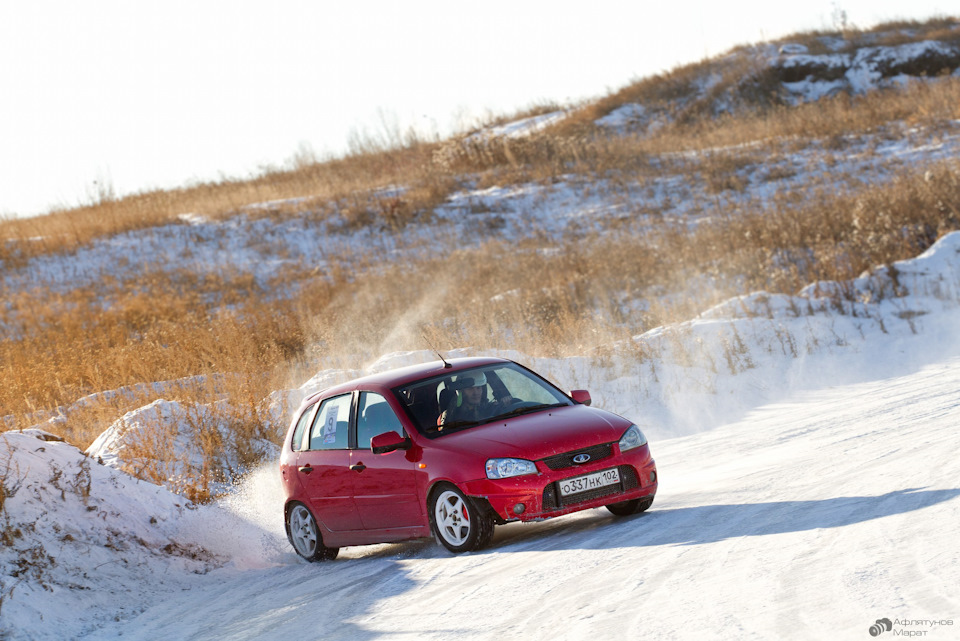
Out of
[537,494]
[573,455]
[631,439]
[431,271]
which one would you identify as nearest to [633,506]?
[631,439]

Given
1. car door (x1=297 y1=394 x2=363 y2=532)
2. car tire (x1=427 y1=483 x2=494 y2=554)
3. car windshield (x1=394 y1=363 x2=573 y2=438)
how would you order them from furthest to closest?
car door (x1=297 y1=394 x2=363 y2=532)
car windshield (x1=394 y1=363 x2=573 y2=438)
car tire (x1=427 y1=483 x2=494 y2=554)

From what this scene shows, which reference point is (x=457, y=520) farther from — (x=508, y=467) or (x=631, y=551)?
(x=631, y=551)

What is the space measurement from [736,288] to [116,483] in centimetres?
1417

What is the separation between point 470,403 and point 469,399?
0.05m

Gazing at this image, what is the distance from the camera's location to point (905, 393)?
39.5ft

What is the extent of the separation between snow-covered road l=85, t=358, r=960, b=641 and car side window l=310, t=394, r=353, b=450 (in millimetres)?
1099

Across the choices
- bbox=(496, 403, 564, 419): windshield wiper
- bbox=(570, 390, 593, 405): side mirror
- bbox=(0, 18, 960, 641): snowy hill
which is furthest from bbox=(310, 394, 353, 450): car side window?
bbox=(570, 390, 593, 405): side mirror

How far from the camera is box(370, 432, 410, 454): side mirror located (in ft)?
27.2

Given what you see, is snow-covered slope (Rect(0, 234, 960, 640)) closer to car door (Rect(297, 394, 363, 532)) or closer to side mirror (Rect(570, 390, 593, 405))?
car door (Rect(297, 394, 363, 532))

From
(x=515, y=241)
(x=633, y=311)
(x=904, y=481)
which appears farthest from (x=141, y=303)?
(x=904, y=481)

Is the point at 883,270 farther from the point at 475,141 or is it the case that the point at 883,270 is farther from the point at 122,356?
the point at 475,141

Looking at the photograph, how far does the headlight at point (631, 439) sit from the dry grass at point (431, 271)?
5787mm

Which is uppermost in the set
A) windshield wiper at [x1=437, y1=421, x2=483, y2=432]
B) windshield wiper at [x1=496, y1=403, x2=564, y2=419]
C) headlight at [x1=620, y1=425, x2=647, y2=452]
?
windshield wiper at [x1=437, y1=421, x2=483, y2=432]

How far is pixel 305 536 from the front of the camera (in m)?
9.67
